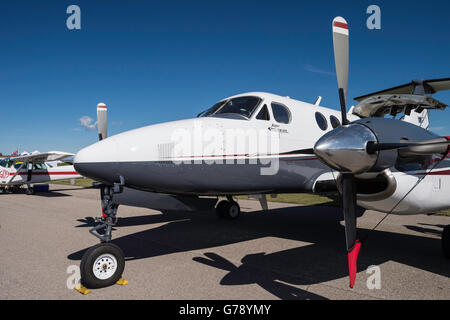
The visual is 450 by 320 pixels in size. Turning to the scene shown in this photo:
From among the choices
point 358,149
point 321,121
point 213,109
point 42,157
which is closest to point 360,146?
point 358,149

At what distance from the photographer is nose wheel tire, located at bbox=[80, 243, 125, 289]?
13.4 ft

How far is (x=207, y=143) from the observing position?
14.9 ft

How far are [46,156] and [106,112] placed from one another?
1751 cm

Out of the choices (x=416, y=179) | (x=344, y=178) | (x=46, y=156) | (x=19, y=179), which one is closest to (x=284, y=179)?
(x=344, y=178)

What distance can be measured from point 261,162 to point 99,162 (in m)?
2.66

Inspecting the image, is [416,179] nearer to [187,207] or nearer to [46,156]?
[187,207]

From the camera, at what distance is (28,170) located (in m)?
21.2

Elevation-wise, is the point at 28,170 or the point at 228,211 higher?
the point at 28,170

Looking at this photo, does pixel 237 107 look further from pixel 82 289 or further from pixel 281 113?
pixel 82 289

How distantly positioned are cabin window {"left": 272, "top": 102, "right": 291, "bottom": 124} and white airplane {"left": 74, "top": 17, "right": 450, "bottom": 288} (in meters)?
0.04

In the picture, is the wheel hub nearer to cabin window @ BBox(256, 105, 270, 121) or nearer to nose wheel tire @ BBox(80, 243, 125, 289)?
nose wheel tire @ BBox(80, 243, 125, 289)

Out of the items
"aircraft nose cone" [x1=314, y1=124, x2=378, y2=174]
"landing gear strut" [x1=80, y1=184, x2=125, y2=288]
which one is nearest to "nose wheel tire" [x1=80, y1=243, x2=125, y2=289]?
"landing gear strut" [x1=80, y1=184, x2=125, y2=288]

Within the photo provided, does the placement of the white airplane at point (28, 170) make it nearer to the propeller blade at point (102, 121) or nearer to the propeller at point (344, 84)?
the propeller blade at point (102, 121)

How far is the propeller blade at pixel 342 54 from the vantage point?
4001 millimetres
